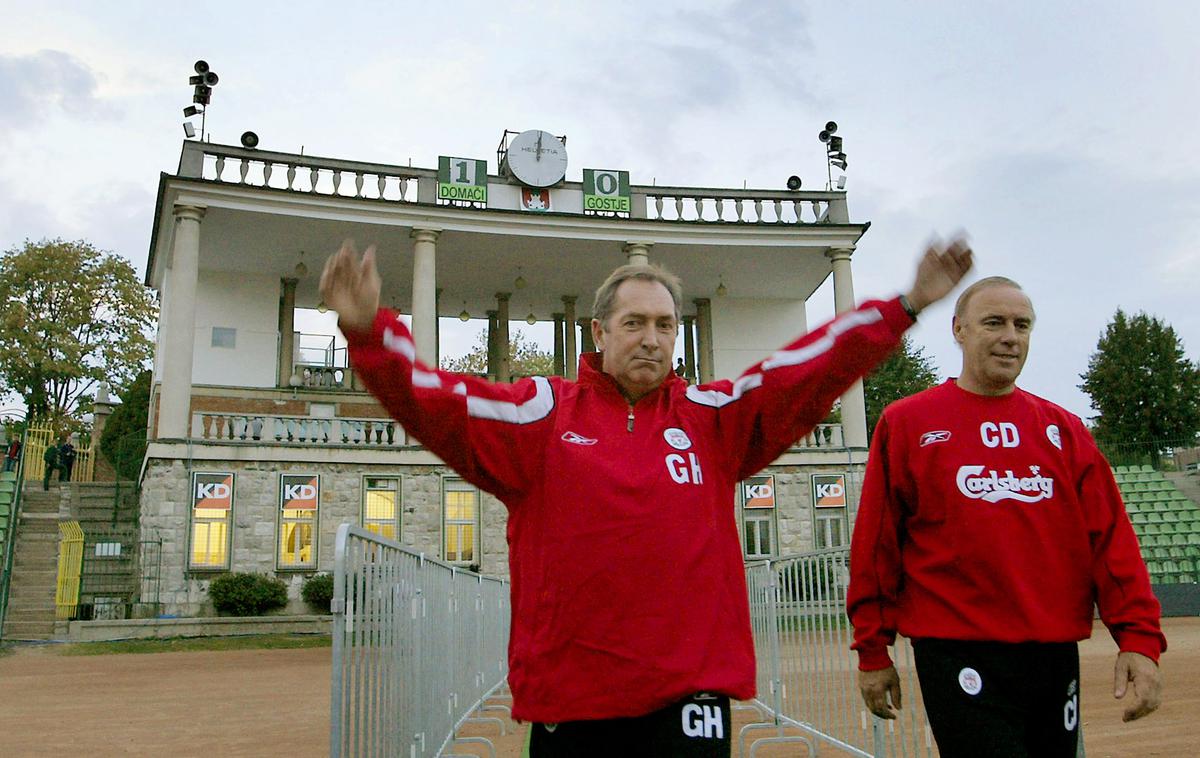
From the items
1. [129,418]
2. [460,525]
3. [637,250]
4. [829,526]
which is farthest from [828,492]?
[129,418]

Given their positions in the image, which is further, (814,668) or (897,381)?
(897,381)

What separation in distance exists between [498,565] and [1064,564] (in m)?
23.7

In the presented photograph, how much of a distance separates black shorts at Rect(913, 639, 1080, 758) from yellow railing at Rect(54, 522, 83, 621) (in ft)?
69.5

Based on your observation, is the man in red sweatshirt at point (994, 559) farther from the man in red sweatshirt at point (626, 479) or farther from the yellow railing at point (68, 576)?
the yellow railing at point (68, 576)

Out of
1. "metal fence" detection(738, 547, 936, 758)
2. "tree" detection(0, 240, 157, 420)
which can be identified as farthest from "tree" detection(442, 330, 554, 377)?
"metal fence" detection(738, 547, 936, 758)

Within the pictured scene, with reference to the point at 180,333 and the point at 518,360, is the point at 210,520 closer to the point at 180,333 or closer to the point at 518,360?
the point at 180,333

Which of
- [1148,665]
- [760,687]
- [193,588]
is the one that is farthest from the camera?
[193,588]

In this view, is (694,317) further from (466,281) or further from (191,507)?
(191,507)

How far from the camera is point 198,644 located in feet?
62.5

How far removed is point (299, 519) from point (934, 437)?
22.6m

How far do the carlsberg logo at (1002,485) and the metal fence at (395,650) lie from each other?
2369 mm

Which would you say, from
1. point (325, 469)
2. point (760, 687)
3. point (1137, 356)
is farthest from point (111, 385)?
point (1137, 356)

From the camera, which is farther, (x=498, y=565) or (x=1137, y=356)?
(x=1137, y=356)

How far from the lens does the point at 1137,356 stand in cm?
5638
